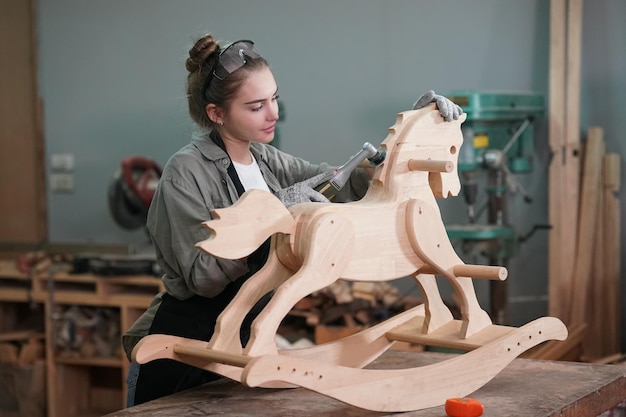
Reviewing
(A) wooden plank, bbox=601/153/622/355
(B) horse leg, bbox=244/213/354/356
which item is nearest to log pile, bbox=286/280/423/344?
(A) wooden plank, bbox=601/153/622/355

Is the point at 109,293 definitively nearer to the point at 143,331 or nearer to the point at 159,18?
the point at 159,18

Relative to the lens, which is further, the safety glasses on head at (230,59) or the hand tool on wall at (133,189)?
the hand tool on wall at (133,189)

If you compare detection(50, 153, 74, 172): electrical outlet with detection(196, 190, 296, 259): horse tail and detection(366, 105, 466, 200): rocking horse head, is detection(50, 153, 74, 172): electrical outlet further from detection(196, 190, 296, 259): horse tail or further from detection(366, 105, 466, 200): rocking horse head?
detection(196, 190, 296, 259): horse tail

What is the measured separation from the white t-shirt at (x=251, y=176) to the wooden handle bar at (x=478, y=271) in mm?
428

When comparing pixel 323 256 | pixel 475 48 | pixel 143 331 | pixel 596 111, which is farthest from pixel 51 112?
pixel 323 256

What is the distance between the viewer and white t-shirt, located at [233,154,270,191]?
6.95ft

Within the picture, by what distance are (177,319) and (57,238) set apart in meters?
3.86

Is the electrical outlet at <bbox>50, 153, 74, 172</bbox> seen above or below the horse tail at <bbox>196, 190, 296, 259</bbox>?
below

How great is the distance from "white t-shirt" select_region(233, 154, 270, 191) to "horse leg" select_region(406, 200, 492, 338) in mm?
369

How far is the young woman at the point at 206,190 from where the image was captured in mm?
1981

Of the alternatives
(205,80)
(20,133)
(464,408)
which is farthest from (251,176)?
(20,133)

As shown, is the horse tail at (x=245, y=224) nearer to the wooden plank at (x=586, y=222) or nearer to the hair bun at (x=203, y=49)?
the hair bun at (x=203, y=49)

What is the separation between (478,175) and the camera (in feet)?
15.1

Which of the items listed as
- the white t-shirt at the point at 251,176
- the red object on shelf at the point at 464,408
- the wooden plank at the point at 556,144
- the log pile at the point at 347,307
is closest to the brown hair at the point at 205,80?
the white t-shirt at the point at 251,176
